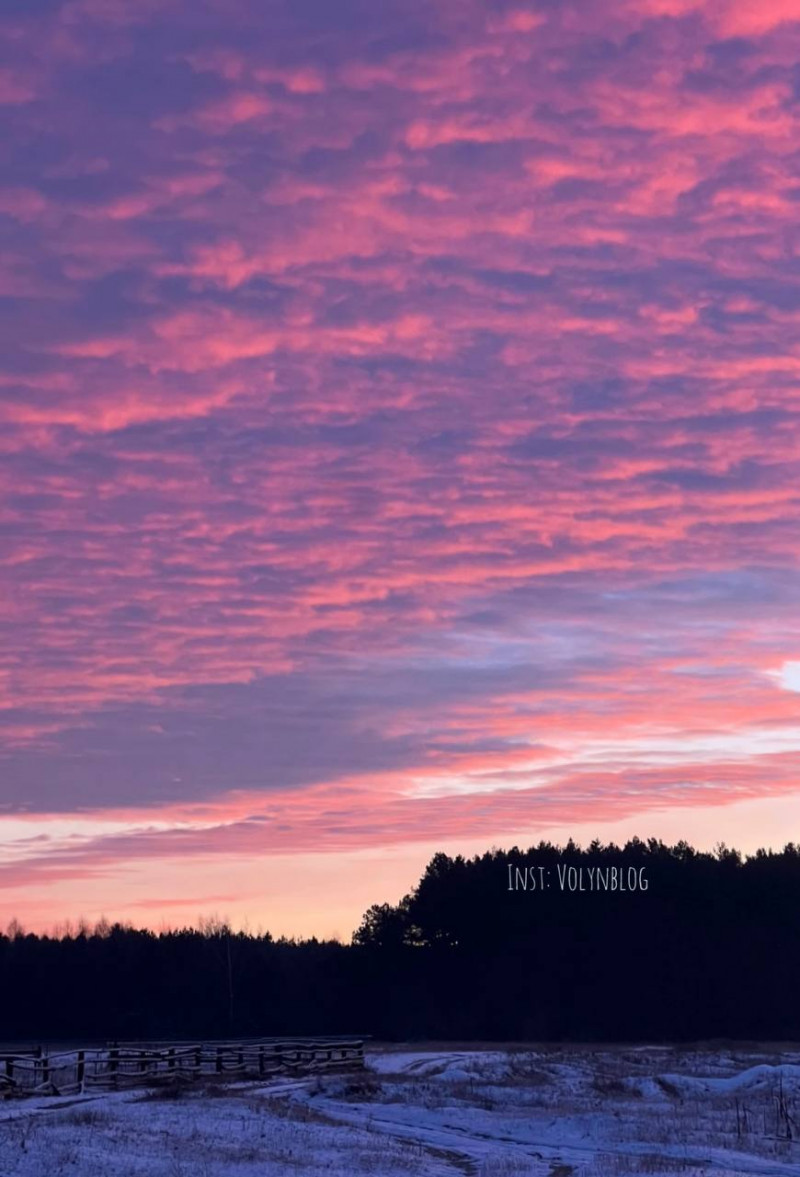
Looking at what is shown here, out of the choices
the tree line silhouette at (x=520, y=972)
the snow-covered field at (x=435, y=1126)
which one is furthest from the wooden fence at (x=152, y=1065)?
the tree line silhouette at (x=520, y=972)

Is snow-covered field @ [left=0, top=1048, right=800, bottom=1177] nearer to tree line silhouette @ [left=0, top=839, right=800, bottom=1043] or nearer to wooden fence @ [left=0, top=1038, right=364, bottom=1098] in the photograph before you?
wooden fence @ [left=0, top=1038, right=364, bottom=1098]

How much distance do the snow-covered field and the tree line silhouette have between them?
50.6 metres

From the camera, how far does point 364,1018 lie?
402ft

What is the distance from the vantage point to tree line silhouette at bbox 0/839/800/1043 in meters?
112

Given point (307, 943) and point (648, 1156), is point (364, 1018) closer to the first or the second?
point (307, 943)

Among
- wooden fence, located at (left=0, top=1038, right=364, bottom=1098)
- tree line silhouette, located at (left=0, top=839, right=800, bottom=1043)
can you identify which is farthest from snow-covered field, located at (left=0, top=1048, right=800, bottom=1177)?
tree line silhouette, located at (left=0, top=839, right=800, bottom=1043)

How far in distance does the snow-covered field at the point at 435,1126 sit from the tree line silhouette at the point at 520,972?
166ft

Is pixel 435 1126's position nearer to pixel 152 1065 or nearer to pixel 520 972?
pixel 152 1065

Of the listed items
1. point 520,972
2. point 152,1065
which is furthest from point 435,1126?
point 520,972

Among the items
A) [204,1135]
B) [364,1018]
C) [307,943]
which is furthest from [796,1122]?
[307,943]

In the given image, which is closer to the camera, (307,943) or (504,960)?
(504,960)

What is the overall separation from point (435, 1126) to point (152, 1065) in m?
18.7

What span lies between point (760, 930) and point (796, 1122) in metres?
75.7

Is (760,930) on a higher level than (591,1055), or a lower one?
higher
